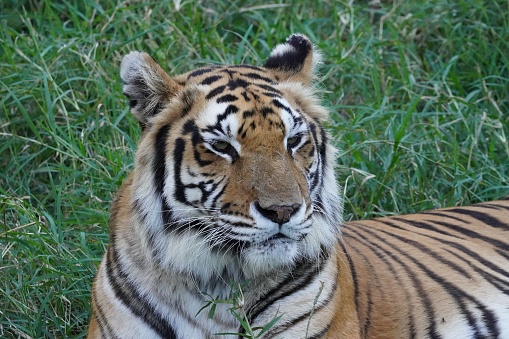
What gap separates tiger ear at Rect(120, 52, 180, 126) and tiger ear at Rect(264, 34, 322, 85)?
411 millimetres

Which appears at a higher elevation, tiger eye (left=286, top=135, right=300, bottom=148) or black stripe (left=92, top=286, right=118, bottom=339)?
tiger eye (left=286, top=135, right=300, bottom=148)

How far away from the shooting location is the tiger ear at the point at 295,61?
3182mm

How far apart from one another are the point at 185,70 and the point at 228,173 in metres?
2.22

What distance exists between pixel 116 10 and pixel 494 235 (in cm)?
229

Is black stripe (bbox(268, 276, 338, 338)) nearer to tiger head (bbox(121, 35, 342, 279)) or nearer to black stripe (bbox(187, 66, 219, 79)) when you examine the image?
tiger head (bbox(121, 35, 342, 279))

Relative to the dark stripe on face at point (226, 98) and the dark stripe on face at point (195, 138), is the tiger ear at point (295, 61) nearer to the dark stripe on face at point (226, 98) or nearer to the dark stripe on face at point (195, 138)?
the dark stripe on face at point (226, 98)

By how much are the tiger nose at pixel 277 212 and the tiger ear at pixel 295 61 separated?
25.8 inches

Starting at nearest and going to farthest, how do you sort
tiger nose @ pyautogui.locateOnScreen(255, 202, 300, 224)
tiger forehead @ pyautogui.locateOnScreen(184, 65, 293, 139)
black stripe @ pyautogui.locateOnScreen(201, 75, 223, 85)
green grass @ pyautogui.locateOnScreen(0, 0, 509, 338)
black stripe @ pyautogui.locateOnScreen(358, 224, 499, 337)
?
tiger nose @ pyautogui.locateOnScreen(255, 202, 300, 224), tiger forehead @ pyautogui.locateOnScreen(184, 65, 293, 139), black stripe @ pyautogui.locateOnScreen(201, 75, 223, 85), black stripe @ pyautogui.locateOnScreen(358, 224, 499, 337), green grass @ pyautogui.locateOnScreen(0, 0, 509, 338)

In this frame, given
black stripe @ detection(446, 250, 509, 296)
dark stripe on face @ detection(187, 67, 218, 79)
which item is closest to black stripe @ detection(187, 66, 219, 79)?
dark stripe on face @ detection(187, 67, 218, 79)

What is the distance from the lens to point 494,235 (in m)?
3.75

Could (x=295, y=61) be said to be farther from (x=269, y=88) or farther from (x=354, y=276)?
(x=354, y=276)

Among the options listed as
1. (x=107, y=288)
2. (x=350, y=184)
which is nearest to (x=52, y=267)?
(x=107, y=288)

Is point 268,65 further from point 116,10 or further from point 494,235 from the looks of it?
A: point 116,10

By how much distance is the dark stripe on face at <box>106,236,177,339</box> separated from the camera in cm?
289
